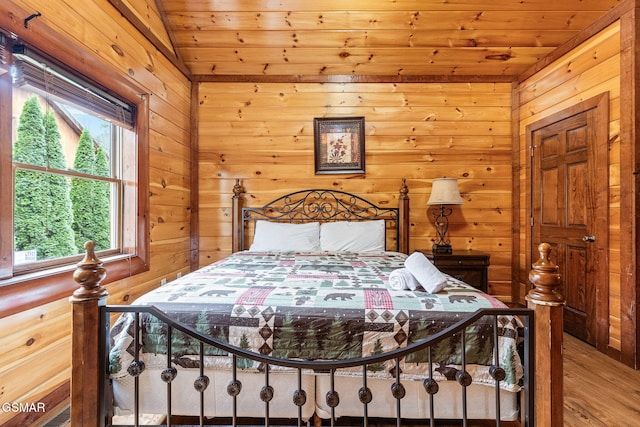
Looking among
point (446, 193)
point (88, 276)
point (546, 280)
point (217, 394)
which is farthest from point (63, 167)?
point (446, 193)

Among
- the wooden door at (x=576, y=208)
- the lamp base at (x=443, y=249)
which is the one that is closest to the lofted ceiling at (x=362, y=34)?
the wooden door at (x=576, y=208)

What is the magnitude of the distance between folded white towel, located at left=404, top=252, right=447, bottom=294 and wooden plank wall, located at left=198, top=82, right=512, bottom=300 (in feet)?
6.34

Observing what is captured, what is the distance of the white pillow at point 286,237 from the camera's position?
2982 millimetres

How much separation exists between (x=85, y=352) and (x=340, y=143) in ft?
9.43

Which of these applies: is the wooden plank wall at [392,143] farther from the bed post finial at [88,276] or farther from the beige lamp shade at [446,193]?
the bed post finial at [88,276]

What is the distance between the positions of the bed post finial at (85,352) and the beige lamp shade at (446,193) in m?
2.81

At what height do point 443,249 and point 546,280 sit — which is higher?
point 546,280

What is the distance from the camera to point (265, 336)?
1.31 meters

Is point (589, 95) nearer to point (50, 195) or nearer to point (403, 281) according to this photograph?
point (403, 281)

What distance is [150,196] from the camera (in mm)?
2668

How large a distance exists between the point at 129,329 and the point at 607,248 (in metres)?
3.22

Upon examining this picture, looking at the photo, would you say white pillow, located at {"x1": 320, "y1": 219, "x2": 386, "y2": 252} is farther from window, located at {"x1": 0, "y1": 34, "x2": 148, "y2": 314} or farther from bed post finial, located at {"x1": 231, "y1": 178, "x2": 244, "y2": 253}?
window, located at {"x1": 0, "y1": 34, "x2": 148, "y2": 314}

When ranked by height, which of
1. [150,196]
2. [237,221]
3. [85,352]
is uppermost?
[150,196]

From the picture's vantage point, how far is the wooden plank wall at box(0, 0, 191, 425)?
1.50 metres
